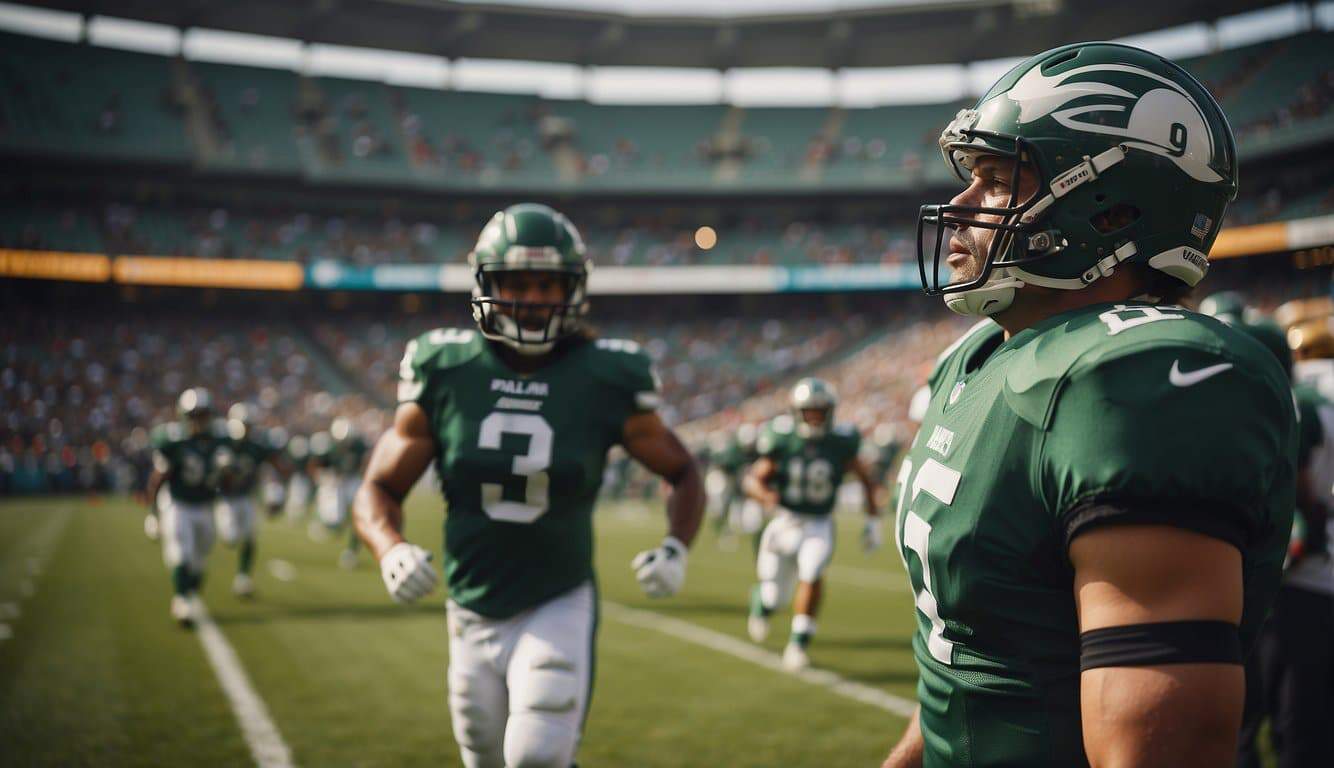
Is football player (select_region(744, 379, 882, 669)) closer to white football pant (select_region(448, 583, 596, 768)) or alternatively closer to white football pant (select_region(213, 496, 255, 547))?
white football pant (select_region(448, 583, 596, 768))

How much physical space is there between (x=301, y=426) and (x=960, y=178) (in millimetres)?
30294

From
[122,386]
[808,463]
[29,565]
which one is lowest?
[29,565]

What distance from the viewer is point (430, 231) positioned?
36.8 m

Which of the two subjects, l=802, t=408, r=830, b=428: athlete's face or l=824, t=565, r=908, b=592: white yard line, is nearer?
l=802, t=408, r=830, b=428: athlete's face

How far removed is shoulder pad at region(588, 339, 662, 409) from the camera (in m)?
3.58

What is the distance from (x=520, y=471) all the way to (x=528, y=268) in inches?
28.0

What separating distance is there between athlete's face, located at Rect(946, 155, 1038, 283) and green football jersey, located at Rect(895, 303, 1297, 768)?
0.19m

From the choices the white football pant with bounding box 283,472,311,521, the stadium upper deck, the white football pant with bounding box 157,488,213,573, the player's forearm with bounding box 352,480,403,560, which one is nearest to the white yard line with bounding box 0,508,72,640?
the white football pant with bounding box 157,488,213,573

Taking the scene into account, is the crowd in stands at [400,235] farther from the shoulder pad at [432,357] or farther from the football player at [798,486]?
the shoulder pad at [432,357]

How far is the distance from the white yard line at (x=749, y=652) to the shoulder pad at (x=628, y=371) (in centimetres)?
330

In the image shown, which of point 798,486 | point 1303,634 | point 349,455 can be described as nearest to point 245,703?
point 798,486

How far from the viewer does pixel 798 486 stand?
8086 millimetres

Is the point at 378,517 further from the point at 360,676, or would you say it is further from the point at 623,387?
the point at 360,676

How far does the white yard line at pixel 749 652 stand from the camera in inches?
246
